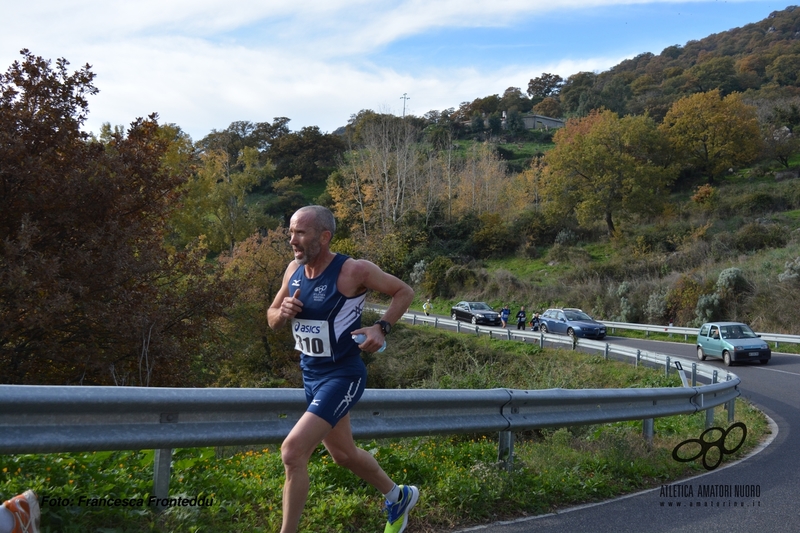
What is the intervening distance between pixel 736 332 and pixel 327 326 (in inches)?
938

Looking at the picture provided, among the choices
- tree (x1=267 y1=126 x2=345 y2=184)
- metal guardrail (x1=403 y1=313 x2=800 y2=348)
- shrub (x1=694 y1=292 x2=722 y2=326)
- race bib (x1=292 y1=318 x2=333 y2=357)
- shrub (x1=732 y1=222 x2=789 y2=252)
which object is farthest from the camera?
tree (x1=267 y1=126 x2=345 y2=184)

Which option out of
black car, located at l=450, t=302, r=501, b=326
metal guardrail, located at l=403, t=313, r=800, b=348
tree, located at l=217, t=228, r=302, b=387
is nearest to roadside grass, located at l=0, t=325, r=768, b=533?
tree, located at l=217, t=228, r=302, b=387

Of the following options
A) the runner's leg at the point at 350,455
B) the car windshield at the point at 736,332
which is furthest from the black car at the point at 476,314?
the runner's leg at the point at 350,455

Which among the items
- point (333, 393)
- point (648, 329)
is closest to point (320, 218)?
point (333, 393)

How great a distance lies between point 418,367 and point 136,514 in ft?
85.4

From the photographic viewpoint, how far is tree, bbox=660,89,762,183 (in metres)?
63.7

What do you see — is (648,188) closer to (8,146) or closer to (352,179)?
(352,179)

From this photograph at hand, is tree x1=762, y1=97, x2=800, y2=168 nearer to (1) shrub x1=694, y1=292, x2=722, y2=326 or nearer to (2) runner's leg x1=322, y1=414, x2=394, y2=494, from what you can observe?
(1) shrub x1=694, y1=292, x2=722, y2=326

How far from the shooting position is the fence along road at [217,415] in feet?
12.4

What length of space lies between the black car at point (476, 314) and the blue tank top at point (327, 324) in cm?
3699

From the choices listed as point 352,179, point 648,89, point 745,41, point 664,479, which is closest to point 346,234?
point 352,179

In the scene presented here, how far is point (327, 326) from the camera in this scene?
13.9 feet

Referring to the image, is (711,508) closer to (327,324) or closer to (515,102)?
(327,324)

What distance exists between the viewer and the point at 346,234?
67.7 meters
